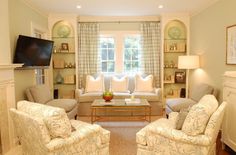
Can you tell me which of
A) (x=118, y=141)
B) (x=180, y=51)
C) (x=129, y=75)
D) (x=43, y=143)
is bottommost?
(x=118, y=141)

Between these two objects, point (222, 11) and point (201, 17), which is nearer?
point (222, 11)

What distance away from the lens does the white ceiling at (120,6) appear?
473cm

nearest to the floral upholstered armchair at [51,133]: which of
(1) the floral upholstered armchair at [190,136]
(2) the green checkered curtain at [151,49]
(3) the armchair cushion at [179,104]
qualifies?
(1) the floral upholstered armchair at [190,136]

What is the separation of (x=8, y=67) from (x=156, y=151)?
7.81 feet

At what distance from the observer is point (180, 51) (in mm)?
6285

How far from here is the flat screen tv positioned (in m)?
4.03

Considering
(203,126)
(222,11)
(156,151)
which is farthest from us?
(222,11)

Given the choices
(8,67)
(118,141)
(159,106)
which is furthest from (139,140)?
(159,106)

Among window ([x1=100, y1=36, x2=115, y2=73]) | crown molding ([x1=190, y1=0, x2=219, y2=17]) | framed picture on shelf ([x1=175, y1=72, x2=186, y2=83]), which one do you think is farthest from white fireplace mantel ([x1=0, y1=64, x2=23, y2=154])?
framed picture on shelf ([x1=175, y1=72, x2=186, y2=83])

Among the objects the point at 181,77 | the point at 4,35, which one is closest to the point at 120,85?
the point at 181,77

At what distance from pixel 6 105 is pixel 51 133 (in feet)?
4.49

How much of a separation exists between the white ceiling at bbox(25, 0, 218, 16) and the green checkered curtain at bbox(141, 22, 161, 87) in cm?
42

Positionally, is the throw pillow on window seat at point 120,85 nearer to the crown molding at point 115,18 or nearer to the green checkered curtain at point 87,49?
the green checkered curtain at point 87,49

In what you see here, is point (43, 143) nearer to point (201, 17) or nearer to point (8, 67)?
point (8, 67)
